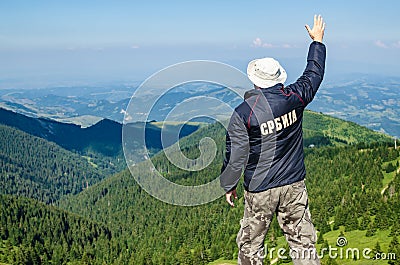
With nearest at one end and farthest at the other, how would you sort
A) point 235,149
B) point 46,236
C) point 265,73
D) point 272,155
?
point 235,149, point 265,73, point 272,155, point 46,236

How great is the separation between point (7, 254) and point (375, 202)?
12329 cm

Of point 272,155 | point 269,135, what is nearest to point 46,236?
point 272,155

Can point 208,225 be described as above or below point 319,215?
below

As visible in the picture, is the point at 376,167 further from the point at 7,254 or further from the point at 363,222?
the point at 7,254

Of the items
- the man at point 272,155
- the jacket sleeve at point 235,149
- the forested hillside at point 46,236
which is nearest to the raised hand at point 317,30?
the man at point 272,155

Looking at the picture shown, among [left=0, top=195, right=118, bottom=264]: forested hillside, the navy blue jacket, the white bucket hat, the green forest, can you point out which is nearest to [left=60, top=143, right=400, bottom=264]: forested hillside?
the green forest

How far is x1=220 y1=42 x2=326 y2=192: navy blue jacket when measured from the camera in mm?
8188

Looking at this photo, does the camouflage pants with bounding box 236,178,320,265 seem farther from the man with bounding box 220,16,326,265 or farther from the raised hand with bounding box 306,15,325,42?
the raised hand with bounding box 306,15,325,42

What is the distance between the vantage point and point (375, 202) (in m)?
119

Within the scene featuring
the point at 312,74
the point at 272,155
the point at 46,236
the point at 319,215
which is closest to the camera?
the point at 272,155

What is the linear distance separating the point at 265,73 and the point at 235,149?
1.72m

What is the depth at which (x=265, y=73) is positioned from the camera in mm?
8453

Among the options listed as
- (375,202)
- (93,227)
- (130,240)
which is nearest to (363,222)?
(375,202)

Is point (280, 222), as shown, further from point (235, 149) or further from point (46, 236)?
point (46, 236)
